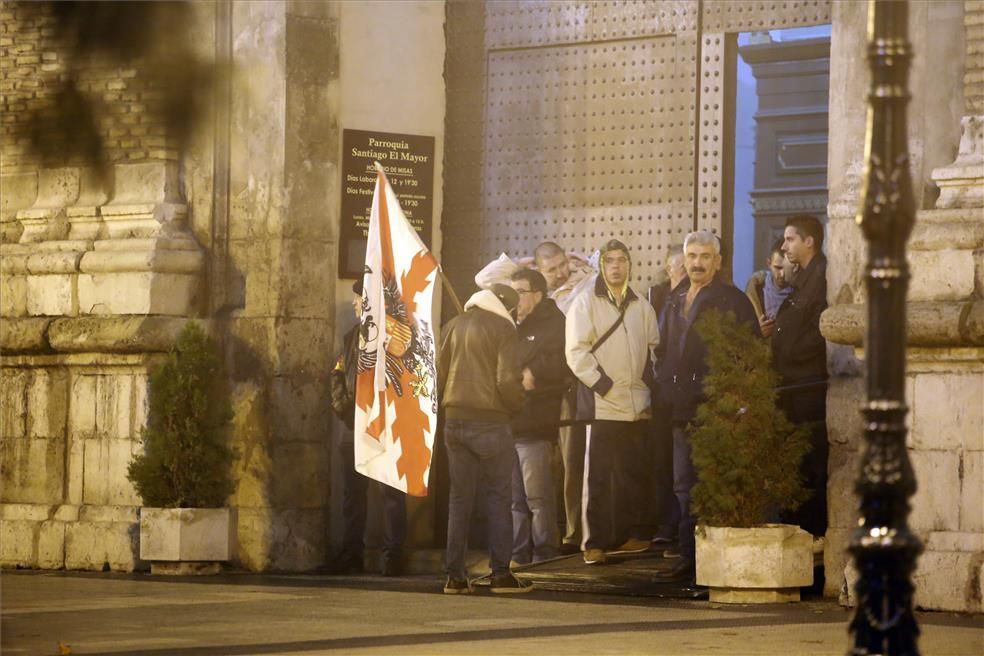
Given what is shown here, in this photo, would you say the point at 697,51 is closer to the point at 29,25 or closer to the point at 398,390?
the point at 398,390

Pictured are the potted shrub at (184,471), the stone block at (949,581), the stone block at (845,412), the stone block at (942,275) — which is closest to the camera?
the stone block at (949,581)

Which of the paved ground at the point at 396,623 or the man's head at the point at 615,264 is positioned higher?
the man's head at the point at 615,264

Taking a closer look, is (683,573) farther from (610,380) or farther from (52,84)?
(52,84)

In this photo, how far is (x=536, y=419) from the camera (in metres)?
13.3

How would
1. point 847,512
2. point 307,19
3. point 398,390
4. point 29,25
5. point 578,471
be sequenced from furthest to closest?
point 307,19
point 578,471
point 398,390
point 847,512
point 29,25

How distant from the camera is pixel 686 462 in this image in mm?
12281

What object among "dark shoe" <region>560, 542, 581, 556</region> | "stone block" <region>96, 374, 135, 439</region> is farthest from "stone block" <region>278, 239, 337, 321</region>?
"dark shoe" <region>560, 542, 581, 556</region>

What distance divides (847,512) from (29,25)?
678 cm

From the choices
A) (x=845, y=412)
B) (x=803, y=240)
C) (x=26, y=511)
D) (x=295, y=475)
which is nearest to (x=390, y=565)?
(x=295, y=475)

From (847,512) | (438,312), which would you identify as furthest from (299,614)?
(438,312)

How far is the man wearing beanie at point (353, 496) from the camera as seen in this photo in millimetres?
13766

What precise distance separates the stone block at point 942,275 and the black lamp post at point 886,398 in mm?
4679

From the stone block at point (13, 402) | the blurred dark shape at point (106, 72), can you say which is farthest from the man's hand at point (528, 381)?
the blurred dark shape at point (106, 72)

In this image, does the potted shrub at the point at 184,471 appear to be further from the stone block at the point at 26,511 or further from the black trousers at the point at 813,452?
the black trousers at the point at 813,452
